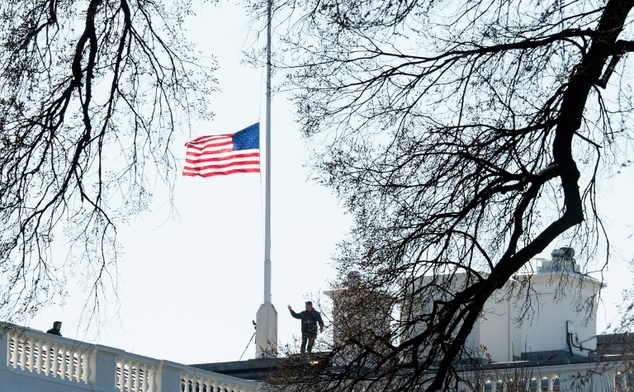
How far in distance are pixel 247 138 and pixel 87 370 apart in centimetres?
1281

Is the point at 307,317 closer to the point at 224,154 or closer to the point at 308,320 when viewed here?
the point at 308,320

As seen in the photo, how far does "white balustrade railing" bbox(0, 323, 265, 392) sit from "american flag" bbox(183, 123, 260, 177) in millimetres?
8037

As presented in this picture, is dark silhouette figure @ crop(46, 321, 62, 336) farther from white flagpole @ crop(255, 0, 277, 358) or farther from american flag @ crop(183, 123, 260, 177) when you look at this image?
american flag @ crop(183, 123, 260, 177)

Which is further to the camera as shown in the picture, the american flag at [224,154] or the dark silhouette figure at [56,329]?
the american flag at [224,154]

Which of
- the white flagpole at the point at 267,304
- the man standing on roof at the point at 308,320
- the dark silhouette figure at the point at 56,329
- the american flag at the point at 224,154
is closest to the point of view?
the man standing on roof at the point at 308,320

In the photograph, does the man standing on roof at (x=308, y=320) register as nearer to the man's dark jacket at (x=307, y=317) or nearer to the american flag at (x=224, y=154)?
the man's dark jacket at (x=307, y=317)

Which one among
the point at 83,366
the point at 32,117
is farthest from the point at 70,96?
the point at 83,366

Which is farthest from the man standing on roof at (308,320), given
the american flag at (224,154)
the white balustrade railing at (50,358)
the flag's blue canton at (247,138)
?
the flag's blue canton at (247,138)

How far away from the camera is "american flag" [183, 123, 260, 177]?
3831 cm

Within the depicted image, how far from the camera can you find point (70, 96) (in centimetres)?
1543

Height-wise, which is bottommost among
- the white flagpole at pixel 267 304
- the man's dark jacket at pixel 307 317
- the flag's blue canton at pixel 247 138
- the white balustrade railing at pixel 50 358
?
the white balustrade railing at pixel 50 358

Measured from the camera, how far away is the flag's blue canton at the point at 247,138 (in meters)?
40.2

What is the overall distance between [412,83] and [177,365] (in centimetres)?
1421

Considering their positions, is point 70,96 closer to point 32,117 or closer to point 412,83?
point 32,117
